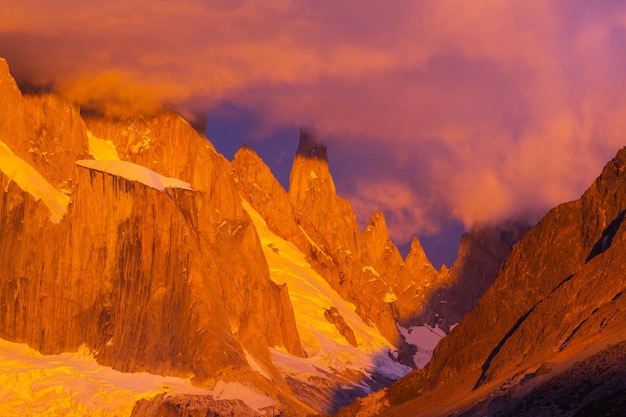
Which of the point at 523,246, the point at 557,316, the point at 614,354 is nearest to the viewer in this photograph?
the point at 614,354

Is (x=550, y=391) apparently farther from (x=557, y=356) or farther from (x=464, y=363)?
(x=464, y=363)


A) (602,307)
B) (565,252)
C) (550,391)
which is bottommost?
(550,391)

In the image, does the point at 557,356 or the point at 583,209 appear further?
the point at 583,209

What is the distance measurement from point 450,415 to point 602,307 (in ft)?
45.1

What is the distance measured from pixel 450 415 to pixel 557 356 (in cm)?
1063

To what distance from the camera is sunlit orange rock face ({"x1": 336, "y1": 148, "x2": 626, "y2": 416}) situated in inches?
3674

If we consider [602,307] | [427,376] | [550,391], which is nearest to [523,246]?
[427,376]

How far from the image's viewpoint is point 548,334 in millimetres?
112750

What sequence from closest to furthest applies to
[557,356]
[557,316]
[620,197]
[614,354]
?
[614,354] < [557,356] < [557,316] < [620,197]

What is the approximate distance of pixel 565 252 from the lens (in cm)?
12825

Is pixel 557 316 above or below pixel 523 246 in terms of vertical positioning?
below

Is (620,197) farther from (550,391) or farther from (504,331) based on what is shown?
(550,391)

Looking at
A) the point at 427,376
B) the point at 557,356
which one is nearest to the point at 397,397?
the point at 427,376

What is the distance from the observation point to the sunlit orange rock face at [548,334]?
9331 centimetres
